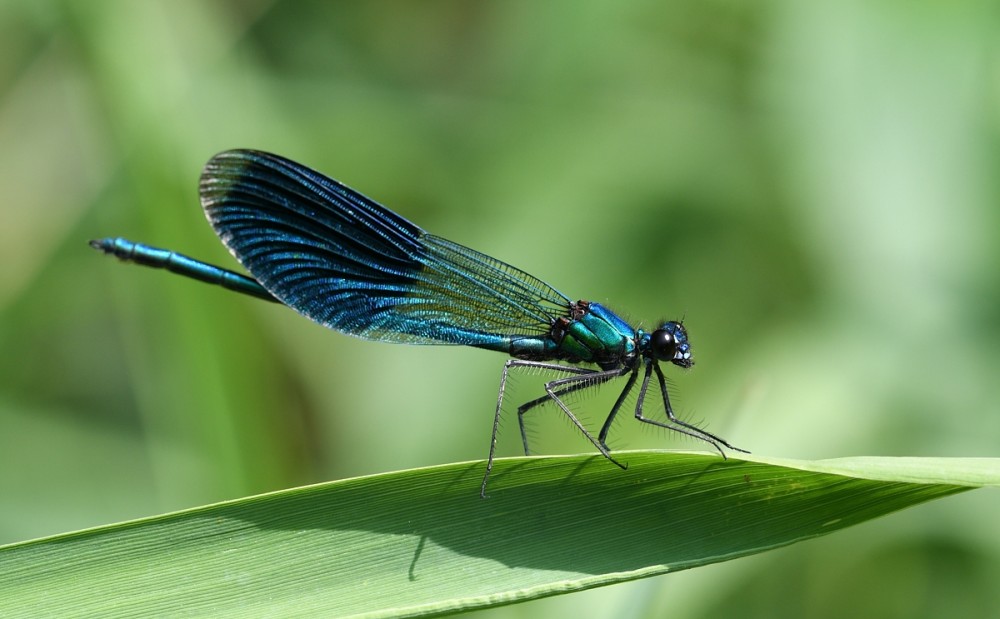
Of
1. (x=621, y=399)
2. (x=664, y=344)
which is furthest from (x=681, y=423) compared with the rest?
(x=664, y=344)

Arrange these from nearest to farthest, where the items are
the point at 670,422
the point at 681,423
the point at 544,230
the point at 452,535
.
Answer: the point at 452,535 → the point at 681,423 → the point at 670,422 → the point at 544,230

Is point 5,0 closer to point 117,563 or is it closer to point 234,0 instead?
point 234,0

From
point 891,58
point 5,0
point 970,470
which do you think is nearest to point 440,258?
point 970,470

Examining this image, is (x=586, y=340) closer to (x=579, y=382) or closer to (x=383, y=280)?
(x=579, y=382)

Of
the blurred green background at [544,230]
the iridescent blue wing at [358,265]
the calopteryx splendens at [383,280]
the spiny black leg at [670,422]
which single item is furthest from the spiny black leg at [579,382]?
the blurred green background at [544,230]

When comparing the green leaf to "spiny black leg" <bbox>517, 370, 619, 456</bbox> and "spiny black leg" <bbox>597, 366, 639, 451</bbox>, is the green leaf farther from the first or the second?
"spiny black leg" <bbox>517, 370, 619, 456</bbox>

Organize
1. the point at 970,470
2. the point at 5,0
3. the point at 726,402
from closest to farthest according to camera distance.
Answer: the point at 970,470 → the point at 726,402 → the point at 5,0

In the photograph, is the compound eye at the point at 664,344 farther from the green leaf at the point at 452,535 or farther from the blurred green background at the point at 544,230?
the green leaf at the point at 452,535
